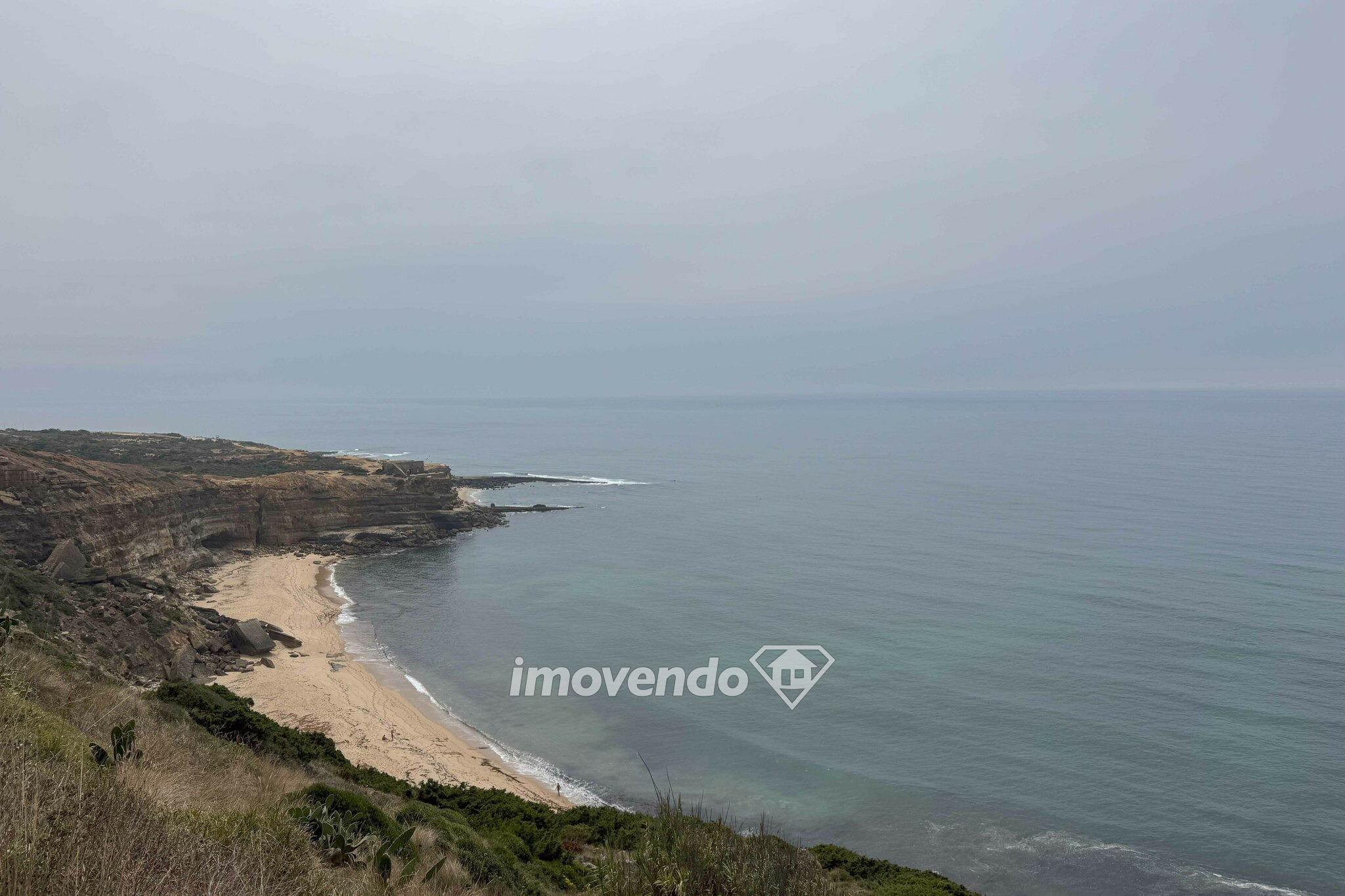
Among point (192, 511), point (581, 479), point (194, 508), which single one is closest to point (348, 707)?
point (192, 511)

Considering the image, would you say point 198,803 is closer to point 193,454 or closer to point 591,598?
point 591,598

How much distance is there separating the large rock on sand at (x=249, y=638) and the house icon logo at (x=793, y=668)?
2378 centimetres

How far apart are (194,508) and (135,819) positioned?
53154 mm

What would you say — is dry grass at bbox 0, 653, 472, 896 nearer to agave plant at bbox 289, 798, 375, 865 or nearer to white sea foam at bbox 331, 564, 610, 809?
agave plant at bbox 289, 798, 375, 865

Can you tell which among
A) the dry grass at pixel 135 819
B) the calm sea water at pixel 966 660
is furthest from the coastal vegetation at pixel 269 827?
the calm sea water at pixel 966 660

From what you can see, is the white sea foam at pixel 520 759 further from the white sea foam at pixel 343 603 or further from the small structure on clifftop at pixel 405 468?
the small structure on clifftop at pixel 405 468

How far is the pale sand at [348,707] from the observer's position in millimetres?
25328

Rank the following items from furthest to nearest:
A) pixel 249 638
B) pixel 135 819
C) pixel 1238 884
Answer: pixel 249 638 → pixel 1238 884 → pixel 135 819

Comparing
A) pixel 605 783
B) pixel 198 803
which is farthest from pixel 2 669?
pixel 605 783

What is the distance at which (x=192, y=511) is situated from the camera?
166 ft

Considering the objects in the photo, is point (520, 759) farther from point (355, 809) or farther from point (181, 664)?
point (355, 809)

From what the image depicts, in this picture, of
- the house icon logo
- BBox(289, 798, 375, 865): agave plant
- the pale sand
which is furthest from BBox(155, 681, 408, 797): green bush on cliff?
the house icon logo

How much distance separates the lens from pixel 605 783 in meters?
25.9

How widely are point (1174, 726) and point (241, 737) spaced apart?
103 feet
